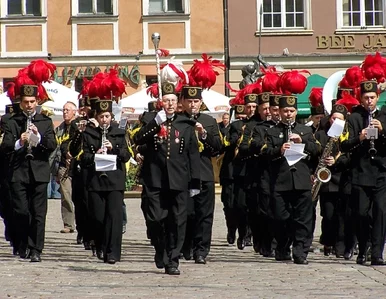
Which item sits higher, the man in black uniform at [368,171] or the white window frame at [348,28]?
the white window frame at [348,28]

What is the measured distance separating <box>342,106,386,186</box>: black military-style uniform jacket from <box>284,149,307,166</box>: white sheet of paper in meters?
0.51

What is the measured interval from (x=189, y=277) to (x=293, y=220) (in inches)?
81.2

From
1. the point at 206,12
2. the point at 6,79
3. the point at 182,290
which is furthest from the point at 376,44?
the point at 182,290

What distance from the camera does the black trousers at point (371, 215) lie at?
14.7 m

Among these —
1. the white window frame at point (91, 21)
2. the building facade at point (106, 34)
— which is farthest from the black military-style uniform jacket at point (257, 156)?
the white window frame at point (91, 21)

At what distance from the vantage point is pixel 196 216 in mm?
15789

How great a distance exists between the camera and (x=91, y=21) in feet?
122

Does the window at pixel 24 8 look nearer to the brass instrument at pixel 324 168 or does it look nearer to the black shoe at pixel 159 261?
the brass instrument at pixel 324 168

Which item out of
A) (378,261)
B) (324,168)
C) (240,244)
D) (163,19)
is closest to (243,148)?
(324,168)

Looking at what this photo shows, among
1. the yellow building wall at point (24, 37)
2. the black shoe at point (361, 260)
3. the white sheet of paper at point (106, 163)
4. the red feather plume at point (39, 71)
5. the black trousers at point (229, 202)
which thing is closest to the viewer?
the black shoe at point (361, 260)

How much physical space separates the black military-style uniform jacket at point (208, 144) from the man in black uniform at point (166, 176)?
1.35 m

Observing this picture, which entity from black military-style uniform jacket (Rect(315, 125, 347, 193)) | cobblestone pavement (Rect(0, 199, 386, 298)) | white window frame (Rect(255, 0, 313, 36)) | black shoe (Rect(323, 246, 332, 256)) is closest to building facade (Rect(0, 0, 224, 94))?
white window frame (Rect(255, 0, 313, 36))

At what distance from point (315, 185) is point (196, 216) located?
5.28 feet

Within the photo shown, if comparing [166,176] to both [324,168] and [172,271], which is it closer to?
[172,271]
